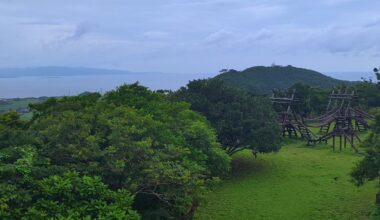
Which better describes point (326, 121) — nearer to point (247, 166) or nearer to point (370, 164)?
point (247, 166)

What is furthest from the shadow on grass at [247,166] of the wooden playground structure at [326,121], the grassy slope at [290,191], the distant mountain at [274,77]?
the distant mountain at [274,77]

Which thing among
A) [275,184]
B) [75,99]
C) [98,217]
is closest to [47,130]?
[98,217]

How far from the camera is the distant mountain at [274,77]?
71562 millimetres

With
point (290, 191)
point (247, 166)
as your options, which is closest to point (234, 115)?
point (247, 166)

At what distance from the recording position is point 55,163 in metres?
11.8

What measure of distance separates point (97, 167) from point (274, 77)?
2842 inches

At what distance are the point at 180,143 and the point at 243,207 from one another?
4604mm

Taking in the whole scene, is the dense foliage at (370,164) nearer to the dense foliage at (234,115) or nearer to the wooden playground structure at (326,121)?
the dense foliage at (234,115)

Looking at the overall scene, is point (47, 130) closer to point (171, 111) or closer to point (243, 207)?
point (171, 111)

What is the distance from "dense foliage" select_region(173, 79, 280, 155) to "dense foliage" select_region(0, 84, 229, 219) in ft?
24.8

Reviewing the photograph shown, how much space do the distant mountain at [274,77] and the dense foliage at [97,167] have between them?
54.5 m

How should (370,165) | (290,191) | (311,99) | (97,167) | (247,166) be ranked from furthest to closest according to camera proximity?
(311,99), (247,166), (290,191), (370,165), (97,167)

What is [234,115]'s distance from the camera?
23.8 metres

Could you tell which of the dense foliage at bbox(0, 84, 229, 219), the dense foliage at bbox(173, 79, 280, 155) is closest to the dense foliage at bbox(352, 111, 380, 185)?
the dense foliage at bbox(0, 84, 229, 219)
